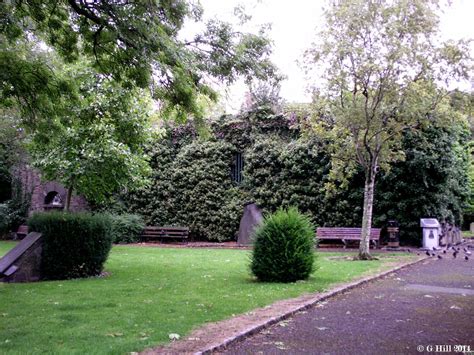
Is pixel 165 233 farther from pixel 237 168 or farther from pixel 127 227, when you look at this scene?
pixel 237 168

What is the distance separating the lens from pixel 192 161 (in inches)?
938

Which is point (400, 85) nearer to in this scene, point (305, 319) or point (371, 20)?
point (371, 20)

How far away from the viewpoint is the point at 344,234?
1864 cm

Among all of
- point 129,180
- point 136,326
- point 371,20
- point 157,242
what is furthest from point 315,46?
point 157,242

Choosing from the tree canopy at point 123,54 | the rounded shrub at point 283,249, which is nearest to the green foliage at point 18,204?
the tree canopy at point 123,54

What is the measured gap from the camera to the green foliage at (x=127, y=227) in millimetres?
22219

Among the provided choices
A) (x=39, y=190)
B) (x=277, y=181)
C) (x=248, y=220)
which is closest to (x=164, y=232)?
(x=248, y=220)

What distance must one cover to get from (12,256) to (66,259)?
106 centimetres

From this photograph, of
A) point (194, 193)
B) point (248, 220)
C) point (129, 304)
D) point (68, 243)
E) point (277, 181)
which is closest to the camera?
point (129, 304)

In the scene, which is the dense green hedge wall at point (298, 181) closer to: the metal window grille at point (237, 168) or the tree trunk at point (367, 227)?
the metal window grille at point (237, 168)

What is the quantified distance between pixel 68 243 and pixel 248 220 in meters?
12.4

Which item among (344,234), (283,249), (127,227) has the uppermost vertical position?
(344,234)

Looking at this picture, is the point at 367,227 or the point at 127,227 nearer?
the point at 367,227

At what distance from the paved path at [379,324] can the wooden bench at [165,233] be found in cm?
1433
